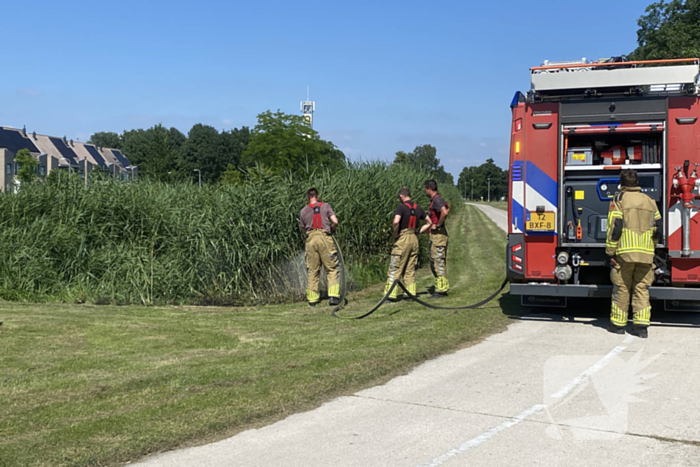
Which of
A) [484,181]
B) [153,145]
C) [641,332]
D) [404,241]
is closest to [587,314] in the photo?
[641,332]

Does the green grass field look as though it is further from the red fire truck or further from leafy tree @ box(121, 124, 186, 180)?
leafy tree @ box(121, 124, 186, 180)

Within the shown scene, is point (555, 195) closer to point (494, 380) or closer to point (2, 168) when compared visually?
point (494, 380)

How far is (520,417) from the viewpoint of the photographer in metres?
5.12

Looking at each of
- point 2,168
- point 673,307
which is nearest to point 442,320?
point 673,307

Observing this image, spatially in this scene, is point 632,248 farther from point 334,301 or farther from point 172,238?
point 172,238

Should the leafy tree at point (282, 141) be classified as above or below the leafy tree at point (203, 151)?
below

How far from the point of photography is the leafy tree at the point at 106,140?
6722 inches

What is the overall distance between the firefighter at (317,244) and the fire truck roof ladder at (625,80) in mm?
3849

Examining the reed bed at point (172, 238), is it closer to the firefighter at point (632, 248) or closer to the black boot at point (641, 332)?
the firefighter at point (632, 248)

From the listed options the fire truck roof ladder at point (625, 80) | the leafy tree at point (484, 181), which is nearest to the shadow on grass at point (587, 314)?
the fire truck roof ladder at point (625, 80)

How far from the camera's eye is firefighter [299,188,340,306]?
36.0 ft

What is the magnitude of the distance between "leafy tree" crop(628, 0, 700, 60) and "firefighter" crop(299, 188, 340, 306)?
2991 centimetres

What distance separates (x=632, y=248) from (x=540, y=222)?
1.35 m

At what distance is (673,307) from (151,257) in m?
8.84
